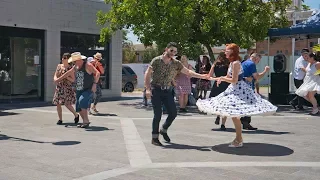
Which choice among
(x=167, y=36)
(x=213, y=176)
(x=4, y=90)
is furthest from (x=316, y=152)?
(x=4, y=90)

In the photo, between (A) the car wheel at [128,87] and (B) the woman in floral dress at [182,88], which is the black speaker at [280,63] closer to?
(B) the woman in floral dress at [182,88]

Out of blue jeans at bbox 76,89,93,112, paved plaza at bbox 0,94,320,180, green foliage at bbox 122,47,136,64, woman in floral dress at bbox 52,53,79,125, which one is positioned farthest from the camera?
green foliage at bbox 122,47,136,64

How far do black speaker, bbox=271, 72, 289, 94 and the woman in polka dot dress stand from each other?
9.04 meters

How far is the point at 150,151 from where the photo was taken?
7.61 m

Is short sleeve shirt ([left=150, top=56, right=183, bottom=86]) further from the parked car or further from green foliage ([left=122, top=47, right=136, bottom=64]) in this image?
green foliage ([left=122, top=47, right=136, bottom=64])

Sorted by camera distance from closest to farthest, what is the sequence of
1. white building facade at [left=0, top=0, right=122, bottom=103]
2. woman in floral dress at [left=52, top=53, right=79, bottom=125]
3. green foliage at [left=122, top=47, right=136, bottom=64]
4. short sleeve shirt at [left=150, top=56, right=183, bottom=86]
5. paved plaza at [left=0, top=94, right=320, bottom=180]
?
paved plaza at [left=0, top=94, right=320, bottom=180] < short sleeve shirt at [left=150, top=56, right=183, bottom=86] < woman in floral dress at [left=52, top=53, right=79, bottom=125] < white building facade at [left=0, top=0, right=122, bottom=103] < green foliage at [left=122, top=47, right=136, bottom=64]

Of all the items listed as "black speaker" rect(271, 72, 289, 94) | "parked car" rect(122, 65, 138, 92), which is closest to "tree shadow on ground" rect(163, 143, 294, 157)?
"black speaker" rect(271, 72, 289, 94)

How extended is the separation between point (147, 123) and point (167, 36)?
4963 millimetres

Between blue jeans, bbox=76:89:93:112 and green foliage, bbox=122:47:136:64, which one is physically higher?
green foliage, bbox=122:47:136:64

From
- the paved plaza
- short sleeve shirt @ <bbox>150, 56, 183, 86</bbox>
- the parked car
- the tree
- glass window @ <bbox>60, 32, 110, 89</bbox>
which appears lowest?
the paved plaza

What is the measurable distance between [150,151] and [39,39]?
12.0 meters

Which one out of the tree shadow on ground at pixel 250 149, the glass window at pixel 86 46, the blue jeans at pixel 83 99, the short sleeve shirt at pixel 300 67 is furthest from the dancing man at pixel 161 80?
the glass window at pixel 86 46

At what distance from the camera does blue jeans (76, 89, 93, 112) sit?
33.6ft

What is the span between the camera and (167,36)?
1552 cm
